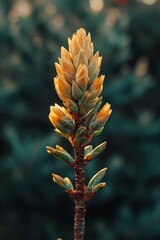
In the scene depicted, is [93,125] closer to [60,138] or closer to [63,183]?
[63,183]

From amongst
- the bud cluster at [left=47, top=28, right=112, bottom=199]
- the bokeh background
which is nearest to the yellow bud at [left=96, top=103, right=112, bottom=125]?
the bud cluster at [left=47, top=28, right=112, bottom=199]

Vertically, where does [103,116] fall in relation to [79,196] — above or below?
above

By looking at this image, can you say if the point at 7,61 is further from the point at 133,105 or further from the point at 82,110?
the point at 82,110

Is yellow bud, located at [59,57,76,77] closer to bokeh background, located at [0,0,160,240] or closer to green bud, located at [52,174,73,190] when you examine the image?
green bud, located at [52,174,73,190]

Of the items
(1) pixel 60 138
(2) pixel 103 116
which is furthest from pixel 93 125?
(1) pixel 60 138

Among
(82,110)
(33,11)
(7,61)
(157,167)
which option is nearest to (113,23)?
(33,11)

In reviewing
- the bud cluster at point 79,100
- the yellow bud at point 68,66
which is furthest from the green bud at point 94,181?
the yellow bud at point 68,66

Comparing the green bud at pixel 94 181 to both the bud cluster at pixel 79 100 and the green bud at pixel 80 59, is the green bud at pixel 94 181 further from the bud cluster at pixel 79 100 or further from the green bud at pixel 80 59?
the green bud at pixel 80 59

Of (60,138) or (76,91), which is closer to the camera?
(76,91)
